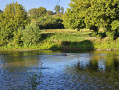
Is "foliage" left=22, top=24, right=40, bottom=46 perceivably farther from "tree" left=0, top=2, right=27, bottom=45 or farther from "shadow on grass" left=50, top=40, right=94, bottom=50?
"tree" left=0, top=2, right=27, bottom=45

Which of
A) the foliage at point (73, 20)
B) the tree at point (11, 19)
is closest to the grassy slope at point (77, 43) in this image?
the foliage at point (73, 20)

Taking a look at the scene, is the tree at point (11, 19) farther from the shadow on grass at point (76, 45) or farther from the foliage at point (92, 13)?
the foliage at point (92, 13)

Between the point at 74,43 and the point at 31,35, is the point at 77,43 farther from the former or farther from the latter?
the point at 31,35

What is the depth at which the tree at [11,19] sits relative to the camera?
220 ft

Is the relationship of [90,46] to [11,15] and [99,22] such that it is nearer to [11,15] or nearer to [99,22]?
[99,22]

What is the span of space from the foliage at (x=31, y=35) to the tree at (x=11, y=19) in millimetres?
8090

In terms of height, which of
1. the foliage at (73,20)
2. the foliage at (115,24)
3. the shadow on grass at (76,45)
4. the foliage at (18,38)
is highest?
the foliage at (73,20)

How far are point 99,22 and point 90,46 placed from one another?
28.3ft

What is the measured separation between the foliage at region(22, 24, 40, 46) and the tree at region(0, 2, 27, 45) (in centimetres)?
809

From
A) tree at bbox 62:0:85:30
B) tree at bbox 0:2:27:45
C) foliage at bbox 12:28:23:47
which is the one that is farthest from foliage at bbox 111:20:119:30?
tree at bbox 0:2:27:45

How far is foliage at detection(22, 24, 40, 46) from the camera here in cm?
6050

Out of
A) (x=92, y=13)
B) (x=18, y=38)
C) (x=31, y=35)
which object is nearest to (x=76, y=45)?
(x=92, y=13)

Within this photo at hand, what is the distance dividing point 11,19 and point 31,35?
44.5ft

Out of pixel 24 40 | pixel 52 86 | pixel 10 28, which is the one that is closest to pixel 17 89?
pixel 52 86
